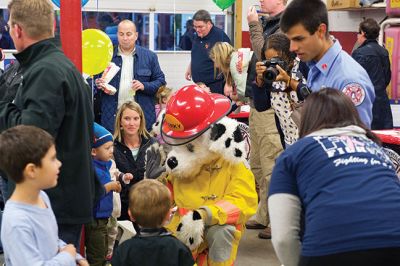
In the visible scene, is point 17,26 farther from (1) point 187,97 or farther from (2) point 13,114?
(1) point 187,97

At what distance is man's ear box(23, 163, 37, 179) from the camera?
262cm

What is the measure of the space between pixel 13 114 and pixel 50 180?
0.55m

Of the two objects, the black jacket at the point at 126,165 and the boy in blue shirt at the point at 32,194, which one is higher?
the boy in blue shirt at the point at 32,194

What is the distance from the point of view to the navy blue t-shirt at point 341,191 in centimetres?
240

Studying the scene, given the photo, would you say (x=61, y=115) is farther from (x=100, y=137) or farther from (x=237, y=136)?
(x=100, y=137)

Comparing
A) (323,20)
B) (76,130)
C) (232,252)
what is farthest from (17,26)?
(232,252)

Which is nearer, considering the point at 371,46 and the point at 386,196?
the point at 386,196

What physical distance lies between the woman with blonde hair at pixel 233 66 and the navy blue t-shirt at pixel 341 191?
13.3 ft

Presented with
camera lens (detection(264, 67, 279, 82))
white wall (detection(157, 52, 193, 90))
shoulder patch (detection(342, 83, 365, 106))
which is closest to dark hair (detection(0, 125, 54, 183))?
shoulder patch (detection(342, 83, 365, 106))

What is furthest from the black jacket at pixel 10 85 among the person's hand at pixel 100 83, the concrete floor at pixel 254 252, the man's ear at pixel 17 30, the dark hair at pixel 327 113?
the person's hand at pixel 100 83

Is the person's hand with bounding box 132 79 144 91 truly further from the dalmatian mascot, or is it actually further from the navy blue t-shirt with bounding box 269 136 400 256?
the navy blue t-shirt with bounding box 269 136 400 256

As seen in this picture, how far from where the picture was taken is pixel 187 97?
3.87m

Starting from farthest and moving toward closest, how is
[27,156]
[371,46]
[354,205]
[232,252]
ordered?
[371,46]
[232,252]
[27,156]
[354,205]

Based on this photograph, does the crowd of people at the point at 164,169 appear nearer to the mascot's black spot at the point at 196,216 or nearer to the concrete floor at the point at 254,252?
the mascot's black spot at the point at 196,216
